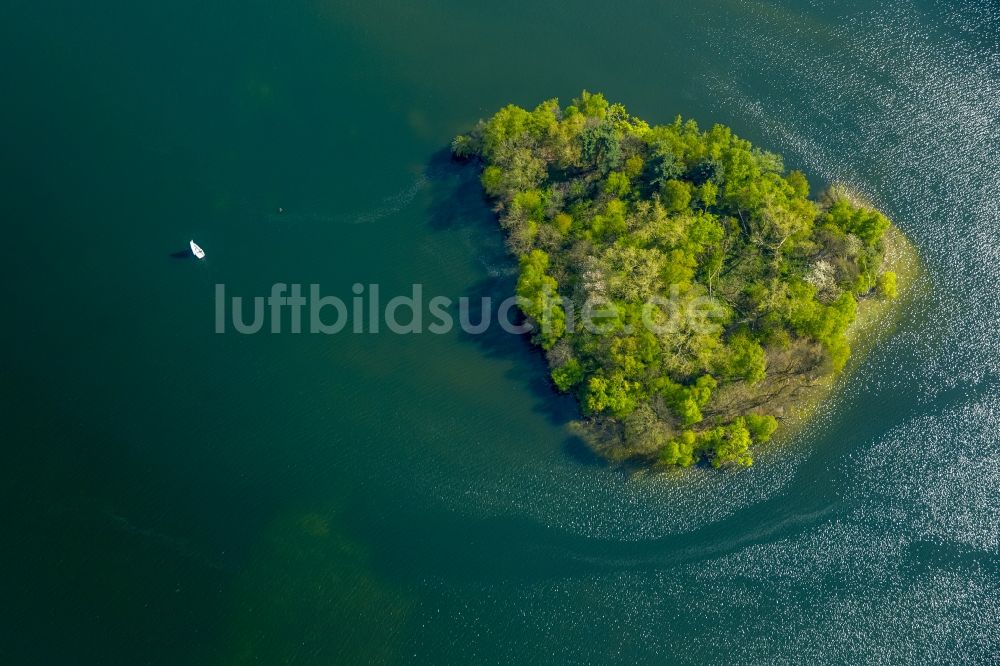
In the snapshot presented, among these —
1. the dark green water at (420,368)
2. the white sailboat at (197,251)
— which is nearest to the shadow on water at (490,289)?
the dark green water at (420,368)

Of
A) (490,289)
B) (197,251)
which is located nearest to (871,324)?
(490,289)

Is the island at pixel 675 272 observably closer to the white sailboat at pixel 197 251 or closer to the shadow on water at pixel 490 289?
the shadow on water at pixel 490 289

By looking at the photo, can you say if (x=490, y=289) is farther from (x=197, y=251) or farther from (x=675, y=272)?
(x=197, y=251)

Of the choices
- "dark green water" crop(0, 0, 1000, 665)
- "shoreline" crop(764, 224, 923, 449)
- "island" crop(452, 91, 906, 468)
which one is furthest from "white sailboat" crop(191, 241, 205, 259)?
"shoreline" crop(764, 224, 923, 449)

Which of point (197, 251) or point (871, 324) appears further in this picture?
point (197, 251)

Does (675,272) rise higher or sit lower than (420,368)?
higher

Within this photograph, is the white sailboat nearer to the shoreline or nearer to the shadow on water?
the shadow on water
